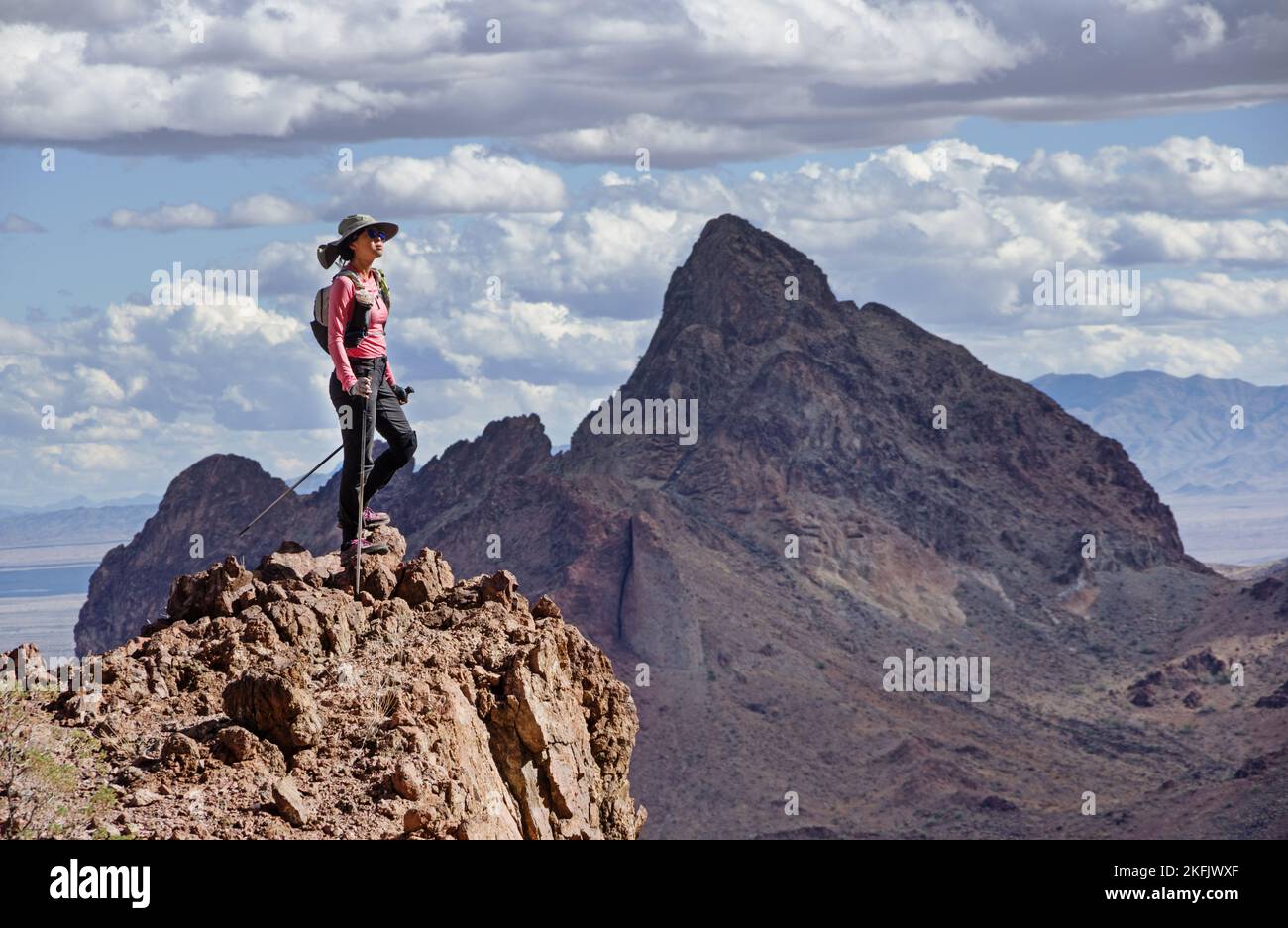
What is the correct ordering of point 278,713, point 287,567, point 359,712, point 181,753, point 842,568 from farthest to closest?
point 842,568 → point 287,567 → point 359,712 → point 278,713 → point 181,753

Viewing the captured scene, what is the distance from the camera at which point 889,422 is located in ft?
461

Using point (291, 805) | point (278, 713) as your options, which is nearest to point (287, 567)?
point (278, 713)

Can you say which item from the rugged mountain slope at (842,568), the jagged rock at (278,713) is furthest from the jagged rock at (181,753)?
the rugged mountain slope at (842,568)

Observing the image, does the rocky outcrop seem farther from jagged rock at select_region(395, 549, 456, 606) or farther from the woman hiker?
the woman hiker

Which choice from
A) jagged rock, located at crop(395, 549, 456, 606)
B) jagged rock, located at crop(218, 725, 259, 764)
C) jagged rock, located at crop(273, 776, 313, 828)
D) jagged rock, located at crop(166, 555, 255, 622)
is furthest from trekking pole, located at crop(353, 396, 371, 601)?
jagged rock, located at crop(273, 776, 313, 828)

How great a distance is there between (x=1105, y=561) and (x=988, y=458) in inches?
384

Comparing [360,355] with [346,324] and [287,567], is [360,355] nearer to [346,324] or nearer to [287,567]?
[346,324]

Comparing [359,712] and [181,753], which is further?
[359,712]

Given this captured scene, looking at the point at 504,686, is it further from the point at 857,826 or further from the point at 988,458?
the point at 988,458

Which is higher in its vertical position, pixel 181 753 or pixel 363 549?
pixel 363 549

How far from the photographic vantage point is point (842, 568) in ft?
→ 415

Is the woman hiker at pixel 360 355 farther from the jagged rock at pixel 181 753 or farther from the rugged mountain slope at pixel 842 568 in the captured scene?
the rugged mountain slope at pixel 842 568

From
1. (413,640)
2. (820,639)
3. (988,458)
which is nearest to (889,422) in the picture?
(988,458)

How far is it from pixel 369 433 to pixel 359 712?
3850 millimetres
